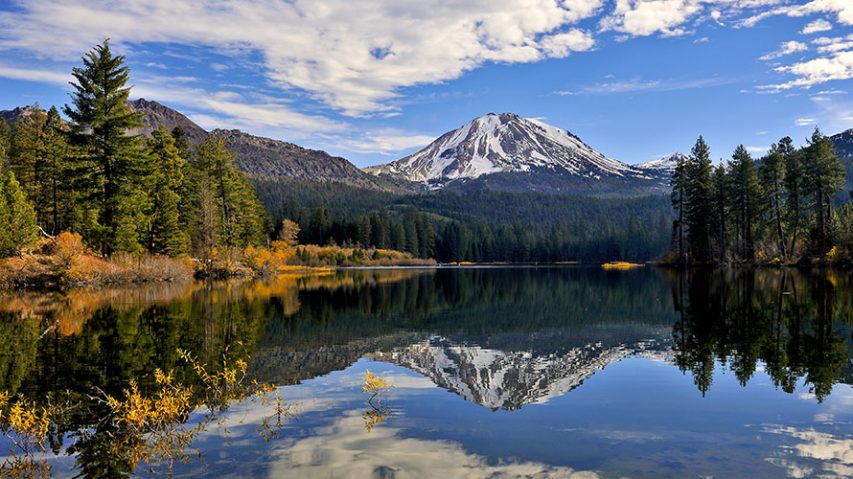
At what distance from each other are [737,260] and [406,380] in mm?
69765

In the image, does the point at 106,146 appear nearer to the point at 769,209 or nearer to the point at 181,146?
the point at 181,146

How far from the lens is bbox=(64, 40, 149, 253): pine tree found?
1674 inches

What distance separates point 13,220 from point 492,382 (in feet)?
129

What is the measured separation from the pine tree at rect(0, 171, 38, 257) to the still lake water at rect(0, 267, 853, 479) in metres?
13.5

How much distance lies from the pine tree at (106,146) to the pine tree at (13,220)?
3644 millimetres

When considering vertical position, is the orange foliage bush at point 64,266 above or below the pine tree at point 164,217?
below

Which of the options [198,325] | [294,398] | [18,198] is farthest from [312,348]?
[18,198]

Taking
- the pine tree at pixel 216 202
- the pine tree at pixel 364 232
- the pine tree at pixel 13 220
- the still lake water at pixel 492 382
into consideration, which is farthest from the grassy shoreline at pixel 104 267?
the pine tree at pixel 364 232

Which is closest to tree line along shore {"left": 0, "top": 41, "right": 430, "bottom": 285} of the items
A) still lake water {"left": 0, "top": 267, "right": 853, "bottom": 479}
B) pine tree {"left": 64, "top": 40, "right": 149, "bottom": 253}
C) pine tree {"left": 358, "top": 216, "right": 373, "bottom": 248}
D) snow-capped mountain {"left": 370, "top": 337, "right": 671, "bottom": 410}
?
pine tree {"left": 64, "top": 40, "right": 149, "bottom": 253}

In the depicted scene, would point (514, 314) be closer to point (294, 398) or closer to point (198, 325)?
point (198, 325)

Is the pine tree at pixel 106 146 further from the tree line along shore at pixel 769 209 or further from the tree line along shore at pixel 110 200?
the tree line along shore at pixel 769 209

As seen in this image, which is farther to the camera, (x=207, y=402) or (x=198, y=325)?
(x=198, y=325)

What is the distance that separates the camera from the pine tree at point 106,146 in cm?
4253

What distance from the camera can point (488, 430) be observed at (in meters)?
9.76
